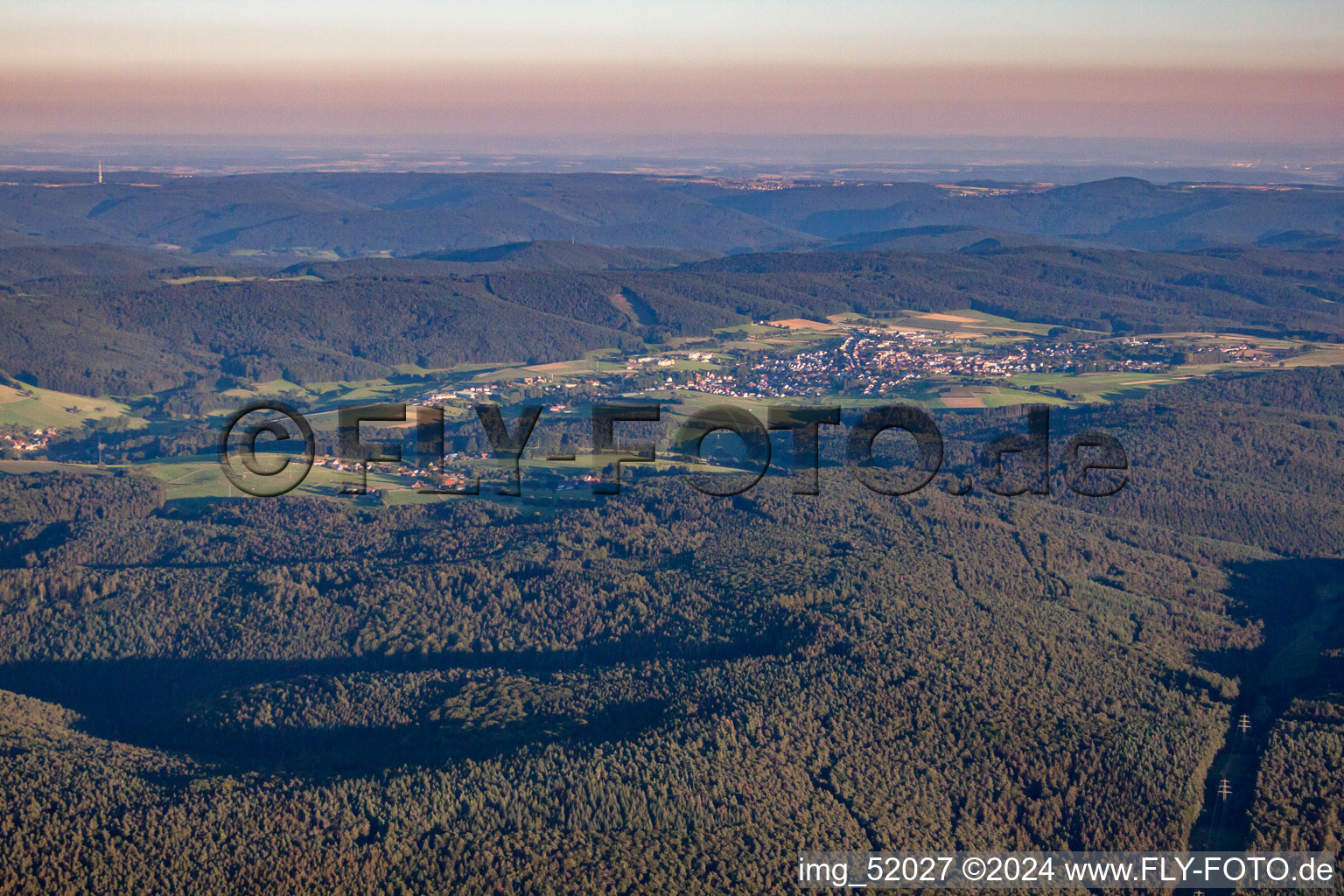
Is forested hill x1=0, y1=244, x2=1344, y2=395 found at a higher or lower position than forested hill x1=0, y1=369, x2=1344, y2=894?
higher

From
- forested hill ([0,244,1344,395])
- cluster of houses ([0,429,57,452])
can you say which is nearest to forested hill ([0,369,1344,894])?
cluster of houses ([0,429,57,452])

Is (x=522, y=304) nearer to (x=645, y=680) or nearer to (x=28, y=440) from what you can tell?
(x=28, y=440)

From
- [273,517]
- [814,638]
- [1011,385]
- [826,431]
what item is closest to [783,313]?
[1011,385]

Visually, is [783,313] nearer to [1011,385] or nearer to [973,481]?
[1011,385]

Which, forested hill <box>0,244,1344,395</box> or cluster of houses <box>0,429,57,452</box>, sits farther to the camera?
forested hill <box>0,244,1344,395</box>

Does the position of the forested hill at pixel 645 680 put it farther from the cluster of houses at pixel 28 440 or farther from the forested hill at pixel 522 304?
the forested hill at pixel 522 304

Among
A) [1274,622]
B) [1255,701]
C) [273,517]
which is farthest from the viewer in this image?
[273,517]

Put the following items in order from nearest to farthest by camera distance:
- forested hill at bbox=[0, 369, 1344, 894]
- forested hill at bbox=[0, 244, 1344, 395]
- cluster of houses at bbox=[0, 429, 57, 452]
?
forested hill at bbox=[0, 369, 1344, 894]
cluster of houses at bbox=[0, 429, 57, 452]
forested hill at bbox=[0, 244, 1344, 395]

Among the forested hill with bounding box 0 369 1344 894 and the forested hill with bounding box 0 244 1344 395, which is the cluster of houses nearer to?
the forested hill with bounding box 0 244 1344 395
